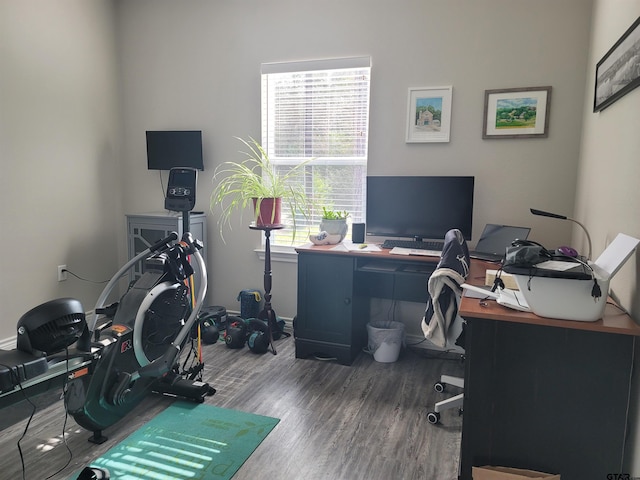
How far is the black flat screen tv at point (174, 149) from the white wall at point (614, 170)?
2.94 meters

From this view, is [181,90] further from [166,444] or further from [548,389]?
[548,389]

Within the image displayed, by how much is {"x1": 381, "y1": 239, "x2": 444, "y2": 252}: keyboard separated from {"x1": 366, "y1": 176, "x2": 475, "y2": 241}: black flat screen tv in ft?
0.14

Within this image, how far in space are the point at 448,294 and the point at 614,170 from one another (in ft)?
3.03

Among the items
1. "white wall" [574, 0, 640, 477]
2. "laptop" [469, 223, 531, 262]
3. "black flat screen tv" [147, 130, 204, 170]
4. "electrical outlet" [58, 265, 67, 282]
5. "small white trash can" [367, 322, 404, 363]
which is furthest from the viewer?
"black flat screen tv" [147, 130, 204, 170]

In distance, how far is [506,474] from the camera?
1746mm

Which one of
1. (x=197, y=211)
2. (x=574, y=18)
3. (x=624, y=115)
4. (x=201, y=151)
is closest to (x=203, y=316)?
(x=197, y=211)

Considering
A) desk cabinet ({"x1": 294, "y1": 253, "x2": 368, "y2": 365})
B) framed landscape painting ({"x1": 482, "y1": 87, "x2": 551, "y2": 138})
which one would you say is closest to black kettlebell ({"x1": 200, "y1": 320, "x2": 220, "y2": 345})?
desk cabinet ({"x1": 294, "y1": 253, "x2": 368, "y2": 365})

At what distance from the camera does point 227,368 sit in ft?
10.4

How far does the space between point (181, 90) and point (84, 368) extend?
2.85m

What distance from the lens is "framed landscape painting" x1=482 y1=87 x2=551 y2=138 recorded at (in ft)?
10.2

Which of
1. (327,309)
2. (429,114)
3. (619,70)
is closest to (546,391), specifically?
(619,70)

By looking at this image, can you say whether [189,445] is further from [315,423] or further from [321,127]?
[321,127]

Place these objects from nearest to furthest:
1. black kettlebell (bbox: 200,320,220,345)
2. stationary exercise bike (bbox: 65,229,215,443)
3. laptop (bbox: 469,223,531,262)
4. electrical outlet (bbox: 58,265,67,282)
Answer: stationary exercise bike (bbox: 65,229,215,443)
laptop (bbox: 469,223,531,262)
black kettlebell (bbox: 200,320,220,345)
electrical outlet (bbox: 58,265,67,282)

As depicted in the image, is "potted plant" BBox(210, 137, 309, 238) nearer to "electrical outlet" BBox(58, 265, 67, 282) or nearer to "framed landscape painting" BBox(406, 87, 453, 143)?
"framed landscape painting" BBox(406, 87, 453, 143)
